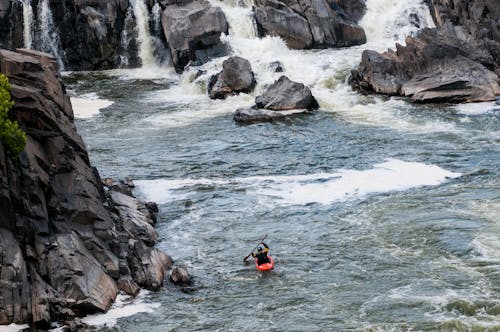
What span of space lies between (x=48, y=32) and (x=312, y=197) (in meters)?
32.4

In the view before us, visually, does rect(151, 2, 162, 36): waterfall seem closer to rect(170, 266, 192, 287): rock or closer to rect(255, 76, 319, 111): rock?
rect(255, 76, 319, 111): rock

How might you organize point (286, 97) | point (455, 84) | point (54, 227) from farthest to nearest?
point (286, 97) < point (455, 84) < point (54, 227)

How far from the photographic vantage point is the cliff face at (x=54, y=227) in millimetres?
21234

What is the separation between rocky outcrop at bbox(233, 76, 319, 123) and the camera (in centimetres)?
4497

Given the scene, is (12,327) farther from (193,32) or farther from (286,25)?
(286,25)

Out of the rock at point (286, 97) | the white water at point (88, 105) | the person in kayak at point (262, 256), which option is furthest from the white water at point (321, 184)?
the white water at point (88, 105)

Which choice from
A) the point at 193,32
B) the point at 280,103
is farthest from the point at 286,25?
the point at 280,103

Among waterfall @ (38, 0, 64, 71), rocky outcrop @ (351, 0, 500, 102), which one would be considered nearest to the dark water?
rocky outcrop @ (351, 0, 500, 102)

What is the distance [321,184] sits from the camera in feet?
110

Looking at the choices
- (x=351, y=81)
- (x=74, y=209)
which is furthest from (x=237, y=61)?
(x=74, y=209)

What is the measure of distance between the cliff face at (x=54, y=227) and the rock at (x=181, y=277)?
43cm

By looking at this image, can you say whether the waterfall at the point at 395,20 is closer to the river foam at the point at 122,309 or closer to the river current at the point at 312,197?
the river current at the point at 312,197

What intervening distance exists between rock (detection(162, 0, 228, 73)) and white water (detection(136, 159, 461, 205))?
22.0m

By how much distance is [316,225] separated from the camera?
95.0 feet
